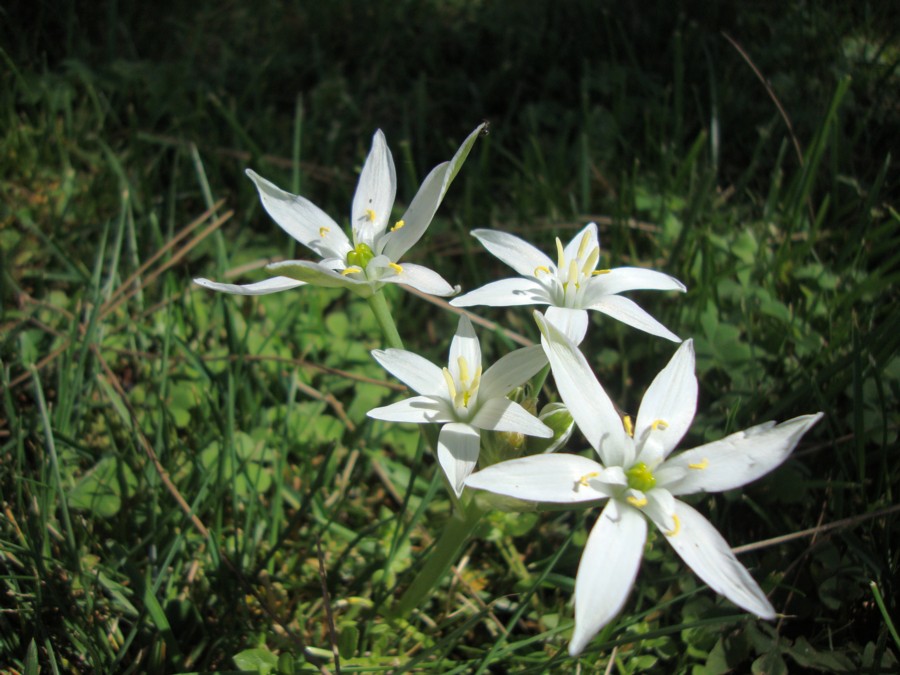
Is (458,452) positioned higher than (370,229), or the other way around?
(370,229)

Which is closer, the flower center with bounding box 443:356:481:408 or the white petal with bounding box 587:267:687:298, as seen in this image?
the flower center with bounding box 443:356:481:408

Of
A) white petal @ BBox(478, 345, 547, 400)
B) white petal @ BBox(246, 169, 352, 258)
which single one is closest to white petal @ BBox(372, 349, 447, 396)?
white petal @ BBox(478, 345, 547, 400)

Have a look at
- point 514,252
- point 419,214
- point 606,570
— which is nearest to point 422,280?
point 419,214

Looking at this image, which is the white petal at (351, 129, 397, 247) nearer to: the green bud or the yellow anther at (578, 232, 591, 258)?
the yellow anther at (578, 232, 591, 258)

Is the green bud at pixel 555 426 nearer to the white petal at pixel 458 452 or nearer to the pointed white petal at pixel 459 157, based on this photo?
the white petal at pixel 458 452

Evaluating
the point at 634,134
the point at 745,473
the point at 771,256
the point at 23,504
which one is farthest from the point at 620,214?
the point at 23,504

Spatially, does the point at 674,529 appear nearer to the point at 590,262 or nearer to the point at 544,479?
the point at 544,479
